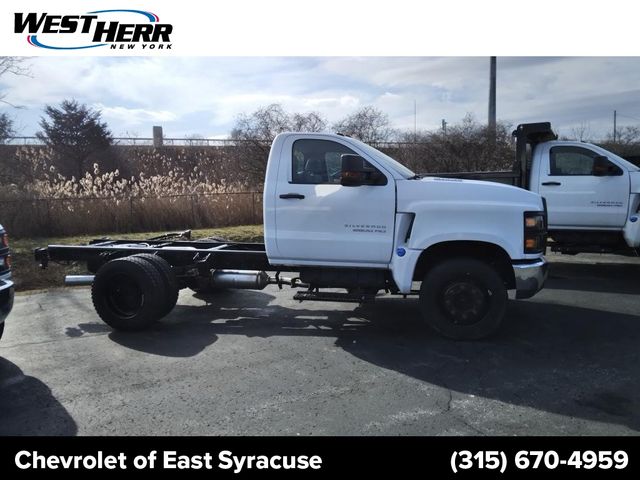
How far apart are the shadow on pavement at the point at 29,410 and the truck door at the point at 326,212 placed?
2.68 meters

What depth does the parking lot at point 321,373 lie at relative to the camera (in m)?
3.56

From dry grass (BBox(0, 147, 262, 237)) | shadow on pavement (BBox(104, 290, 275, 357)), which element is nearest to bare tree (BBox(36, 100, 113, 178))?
dry grass (BBox(0, 147, 262, 237))

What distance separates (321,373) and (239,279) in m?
2.18

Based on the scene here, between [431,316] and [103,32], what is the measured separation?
709cm

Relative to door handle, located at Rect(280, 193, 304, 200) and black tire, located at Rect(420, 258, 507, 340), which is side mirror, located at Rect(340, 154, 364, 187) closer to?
door handle, located at Rect(280, 193, 304, 200)

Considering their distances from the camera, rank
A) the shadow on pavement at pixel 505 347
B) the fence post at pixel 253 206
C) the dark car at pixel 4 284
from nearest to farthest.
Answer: the shadow on pavement at pixel 505 347 < the dark car at pixel 4 284 < the fence post at pixel 253 206

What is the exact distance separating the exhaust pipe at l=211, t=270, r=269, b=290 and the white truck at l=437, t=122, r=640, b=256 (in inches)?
172

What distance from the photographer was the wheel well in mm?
5289

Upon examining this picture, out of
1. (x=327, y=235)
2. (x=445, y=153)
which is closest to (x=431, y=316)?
(x=327, y=235)

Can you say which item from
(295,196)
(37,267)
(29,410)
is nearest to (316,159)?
(295,196)

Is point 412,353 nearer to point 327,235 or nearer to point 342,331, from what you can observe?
point 342,331

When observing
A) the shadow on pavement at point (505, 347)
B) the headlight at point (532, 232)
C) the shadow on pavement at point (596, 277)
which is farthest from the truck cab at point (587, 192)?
the headlight at point (532, 232)

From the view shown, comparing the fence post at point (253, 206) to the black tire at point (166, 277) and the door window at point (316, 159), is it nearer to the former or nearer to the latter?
the black tire at point (166, 277)

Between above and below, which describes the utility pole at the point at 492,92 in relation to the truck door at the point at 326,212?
above
